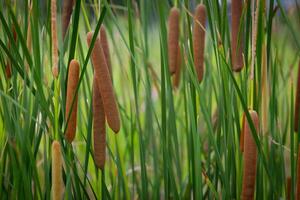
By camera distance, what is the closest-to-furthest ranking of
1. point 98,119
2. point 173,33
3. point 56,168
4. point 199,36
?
point 56,168 < point 98,119 < point 199,36 < point 173,33

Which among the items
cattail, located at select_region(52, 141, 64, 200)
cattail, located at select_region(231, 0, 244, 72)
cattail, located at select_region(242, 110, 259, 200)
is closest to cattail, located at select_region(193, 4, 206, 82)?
cattail, located at select_region(231, 0, 244, 72)

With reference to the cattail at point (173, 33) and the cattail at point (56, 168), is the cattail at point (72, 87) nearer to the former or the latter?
the cattail at point (56, 168)

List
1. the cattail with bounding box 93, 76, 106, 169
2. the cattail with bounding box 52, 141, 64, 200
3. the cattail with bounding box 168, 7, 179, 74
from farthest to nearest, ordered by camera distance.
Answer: the cattail with bounding box 168, 7, 179, 74
the cattail with bounding box 93, 76, 106, 169
the cattail with bounding box 52, 141, 64, 200

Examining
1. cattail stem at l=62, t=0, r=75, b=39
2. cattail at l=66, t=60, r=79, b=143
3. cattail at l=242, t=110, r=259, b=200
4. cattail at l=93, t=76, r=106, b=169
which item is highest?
cattail stem at l=62, t=0, r=75, b=39

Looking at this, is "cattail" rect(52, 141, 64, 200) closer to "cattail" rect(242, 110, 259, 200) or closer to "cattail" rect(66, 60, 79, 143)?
"cattail" rect(66, 60, 79, 143)

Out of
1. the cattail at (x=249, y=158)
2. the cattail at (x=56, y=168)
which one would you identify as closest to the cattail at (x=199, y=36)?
the cattail at (x=249, y=158)

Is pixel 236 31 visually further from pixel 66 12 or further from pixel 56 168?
pixel 56 168

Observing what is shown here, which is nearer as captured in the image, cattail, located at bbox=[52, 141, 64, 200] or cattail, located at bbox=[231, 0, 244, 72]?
cattail, located at bbox=[52, 141, 64, 200]

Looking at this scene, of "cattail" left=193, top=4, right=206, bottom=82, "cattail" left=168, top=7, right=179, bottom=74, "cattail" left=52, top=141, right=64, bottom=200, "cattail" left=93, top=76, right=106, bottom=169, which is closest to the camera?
"cattail" left=52, top=141, right=64, bottom=200

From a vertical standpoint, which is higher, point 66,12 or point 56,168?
point 66,12

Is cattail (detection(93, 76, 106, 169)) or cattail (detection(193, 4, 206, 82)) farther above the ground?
cattail (detection(193, 4, 206, 82))

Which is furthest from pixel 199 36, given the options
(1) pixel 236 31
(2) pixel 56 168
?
(2) pixel 56 168

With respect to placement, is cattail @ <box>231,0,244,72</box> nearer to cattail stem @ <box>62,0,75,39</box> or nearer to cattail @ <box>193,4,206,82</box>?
cattail @ <box>193,4,206,82</box>

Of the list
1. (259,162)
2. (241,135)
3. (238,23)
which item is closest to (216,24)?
(238,23)
